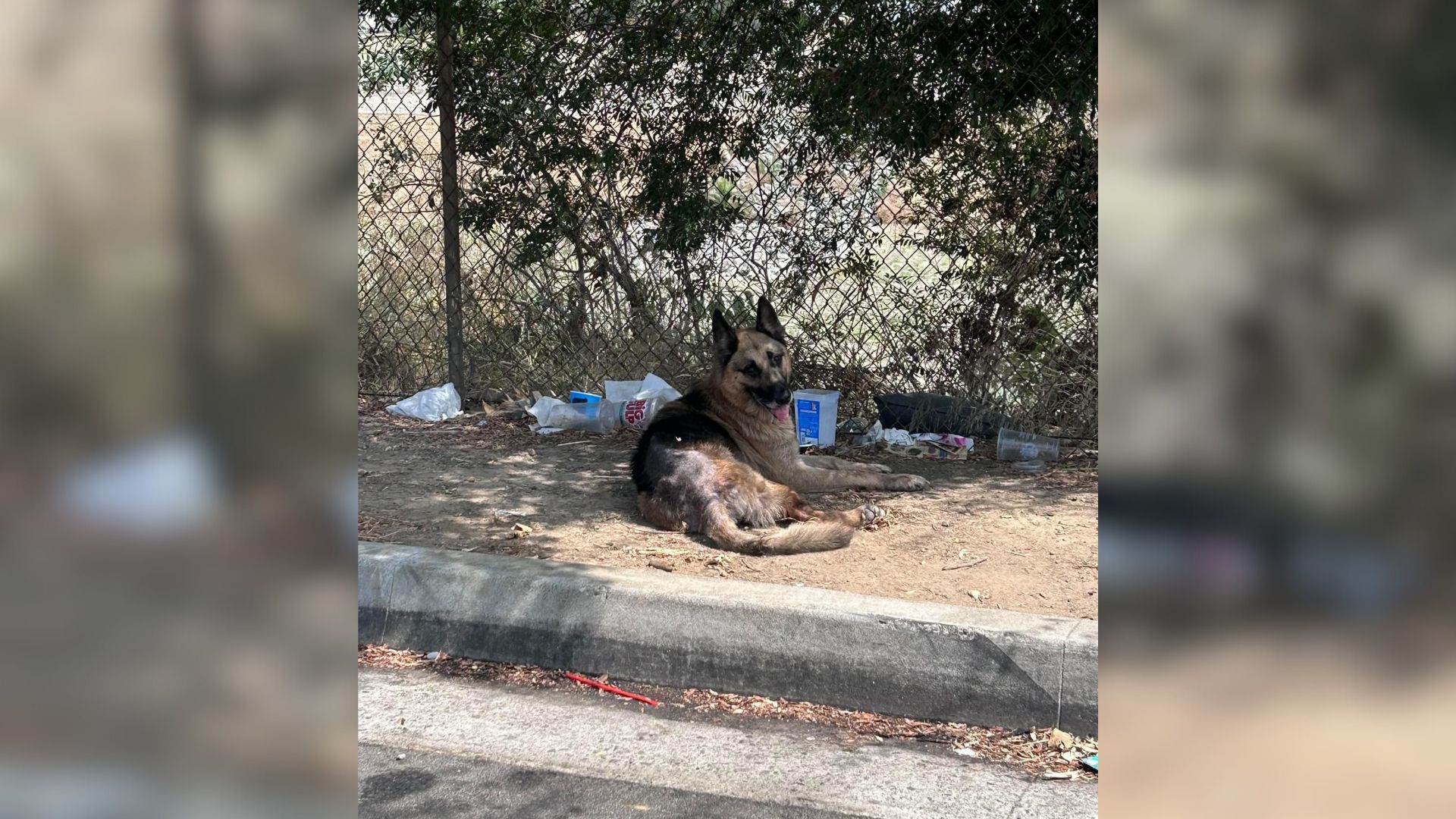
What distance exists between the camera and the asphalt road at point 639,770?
366 centimetres

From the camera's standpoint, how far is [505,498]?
261 inches

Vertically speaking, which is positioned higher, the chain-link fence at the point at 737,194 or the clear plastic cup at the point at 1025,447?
the chain-link fence at the point at 737,194

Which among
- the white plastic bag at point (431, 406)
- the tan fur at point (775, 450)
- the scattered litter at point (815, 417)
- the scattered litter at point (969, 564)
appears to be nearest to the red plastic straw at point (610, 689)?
the scattered litter at point (969, 564)

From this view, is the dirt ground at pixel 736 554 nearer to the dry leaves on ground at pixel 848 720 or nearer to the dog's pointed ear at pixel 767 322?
the dry leaves on ground at pixel 848 720

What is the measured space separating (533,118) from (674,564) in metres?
4.24

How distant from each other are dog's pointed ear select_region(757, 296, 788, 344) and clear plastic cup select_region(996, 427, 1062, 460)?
4.98ft

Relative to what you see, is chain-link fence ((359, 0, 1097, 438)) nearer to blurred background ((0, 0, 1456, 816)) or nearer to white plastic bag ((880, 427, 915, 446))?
white plastic bag ((880, 427, 915, 446))

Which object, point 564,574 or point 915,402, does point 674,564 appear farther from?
point 915,402

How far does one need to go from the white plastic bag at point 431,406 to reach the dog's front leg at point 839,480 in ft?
9.51

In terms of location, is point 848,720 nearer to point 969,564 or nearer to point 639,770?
point 639,770
